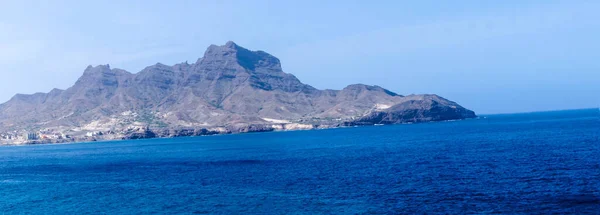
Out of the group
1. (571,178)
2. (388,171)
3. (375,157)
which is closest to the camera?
(571,178)

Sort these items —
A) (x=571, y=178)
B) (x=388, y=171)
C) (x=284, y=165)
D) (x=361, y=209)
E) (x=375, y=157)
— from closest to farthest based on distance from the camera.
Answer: (x=361, y=209) → (x=571, y=178) → (x=388, y=171) → (x=284, y=165) → (x=375, y=157)

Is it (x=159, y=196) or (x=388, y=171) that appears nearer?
(x=159, y=196)

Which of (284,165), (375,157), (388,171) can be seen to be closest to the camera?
(388,171)

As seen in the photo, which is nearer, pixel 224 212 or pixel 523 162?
pixel 224 212

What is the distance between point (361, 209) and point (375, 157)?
195 ft

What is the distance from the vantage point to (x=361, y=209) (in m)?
59.6

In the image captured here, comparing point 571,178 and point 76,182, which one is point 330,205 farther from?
point 76,182

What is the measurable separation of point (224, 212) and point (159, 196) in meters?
17.2

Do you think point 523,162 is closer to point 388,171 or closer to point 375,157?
point 388,171

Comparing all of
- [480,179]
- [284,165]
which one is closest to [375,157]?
[284,165]

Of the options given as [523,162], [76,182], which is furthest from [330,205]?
[76,182]

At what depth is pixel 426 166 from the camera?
9481 centimetres

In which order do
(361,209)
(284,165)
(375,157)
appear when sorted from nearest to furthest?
(361,209) < (284,165) < (375,157)

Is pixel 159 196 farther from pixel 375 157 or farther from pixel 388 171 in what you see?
pixel 375 157
